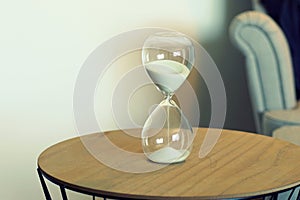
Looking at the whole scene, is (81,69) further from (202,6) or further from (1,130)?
(202,6)

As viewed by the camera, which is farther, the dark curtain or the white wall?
the dark curtain

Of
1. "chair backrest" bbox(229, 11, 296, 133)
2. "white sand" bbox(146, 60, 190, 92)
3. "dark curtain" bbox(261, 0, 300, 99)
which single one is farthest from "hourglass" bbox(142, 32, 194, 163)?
"dark curtain" bbox(261, 0, 300, 99)

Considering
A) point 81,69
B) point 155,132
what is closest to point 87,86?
point 81,69

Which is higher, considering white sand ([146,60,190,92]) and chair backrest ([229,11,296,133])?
white sand ([146,60,190,92])

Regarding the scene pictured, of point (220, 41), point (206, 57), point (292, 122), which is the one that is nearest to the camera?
point (292, 122)

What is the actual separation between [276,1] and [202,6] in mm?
331

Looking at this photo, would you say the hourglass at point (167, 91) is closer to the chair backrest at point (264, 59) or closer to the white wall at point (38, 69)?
the white wall at point (38, 69)

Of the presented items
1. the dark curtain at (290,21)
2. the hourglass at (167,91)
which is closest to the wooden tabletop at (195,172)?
the hourglass at (167,91)

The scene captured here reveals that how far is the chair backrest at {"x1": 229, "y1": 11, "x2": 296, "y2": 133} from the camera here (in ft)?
7.06

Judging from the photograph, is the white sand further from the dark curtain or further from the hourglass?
the dark curtain

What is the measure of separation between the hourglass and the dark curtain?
122cm

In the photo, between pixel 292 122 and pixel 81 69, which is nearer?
pixel 81 69

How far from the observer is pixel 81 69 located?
1.78 metres

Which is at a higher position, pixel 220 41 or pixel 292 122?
pixel 220 41
